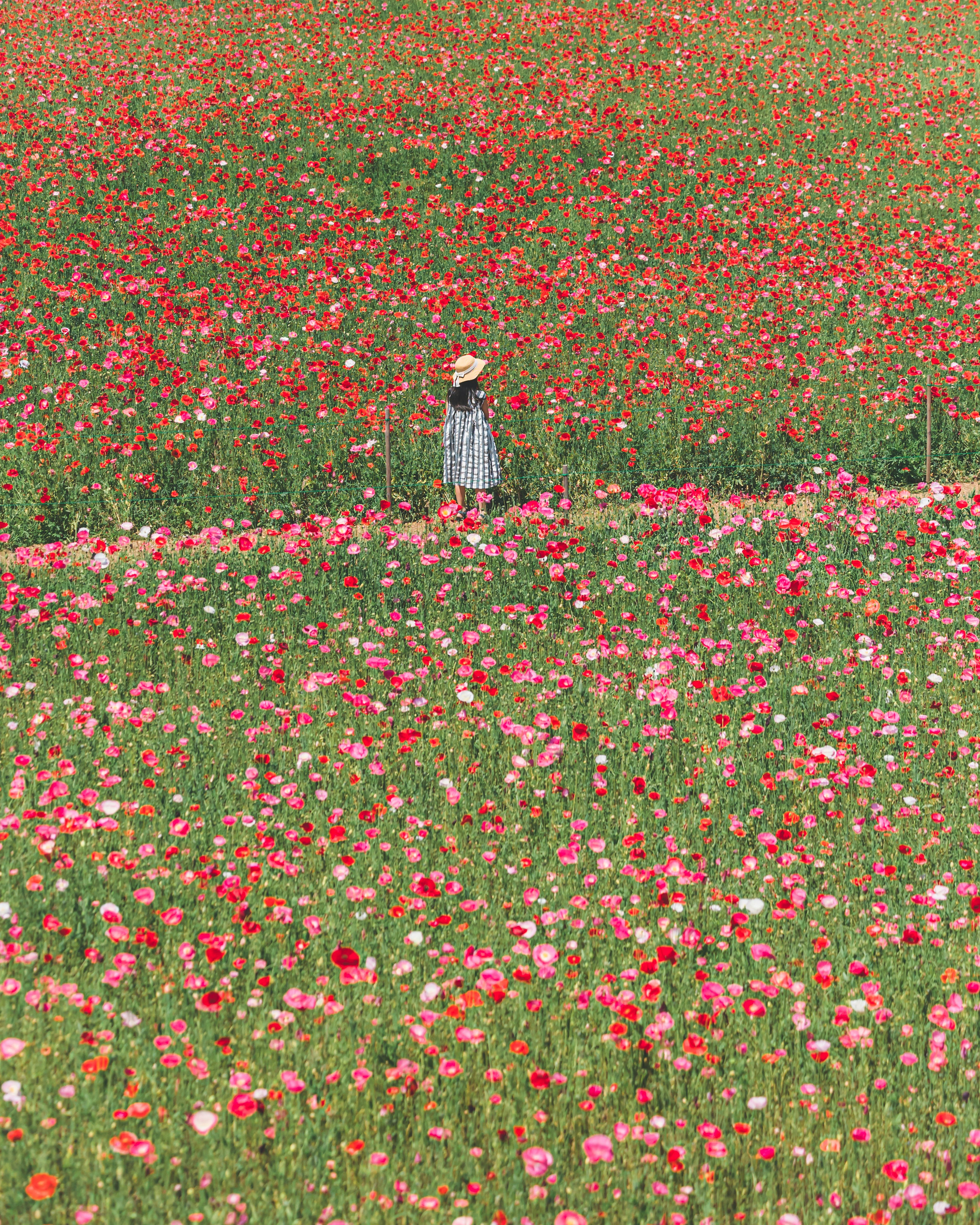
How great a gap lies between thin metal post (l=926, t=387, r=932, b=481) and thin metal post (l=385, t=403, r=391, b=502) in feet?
18.5

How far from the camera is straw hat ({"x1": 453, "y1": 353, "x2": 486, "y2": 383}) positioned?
35.7ft

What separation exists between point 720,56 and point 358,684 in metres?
21.6

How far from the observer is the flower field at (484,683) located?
12.2 feet

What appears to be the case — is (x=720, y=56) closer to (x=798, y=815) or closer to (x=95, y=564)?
(x=95, y=564)

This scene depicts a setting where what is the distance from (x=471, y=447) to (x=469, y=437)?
0.32ft

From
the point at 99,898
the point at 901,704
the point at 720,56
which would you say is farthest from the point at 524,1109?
the point at 720,56

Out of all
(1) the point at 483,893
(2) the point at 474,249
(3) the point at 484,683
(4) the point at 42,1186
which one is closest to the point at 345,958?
(1) the point at 483,893

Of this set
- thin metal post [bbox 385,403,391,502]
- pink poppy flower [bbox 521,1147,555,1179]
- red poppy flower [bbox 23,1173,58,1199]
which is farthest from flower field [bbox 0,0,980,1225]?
red poppy flower [bbox 23,1173,58,1199]

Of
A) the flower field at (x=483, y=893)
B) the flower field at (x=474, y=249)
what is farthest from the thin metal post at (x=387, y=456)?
the flower field at (x=483, y=893)

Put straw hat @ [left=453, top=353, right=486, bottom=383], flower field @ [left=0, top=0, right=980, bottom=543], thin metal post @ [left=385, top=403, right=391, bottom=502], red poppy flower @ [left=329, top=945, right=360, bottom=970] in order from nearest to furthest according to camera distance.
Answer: red poppy flower @ [left=329, top=945, right=360, bottom=970] → straw hat @ [left=453, top=353, right=486, bottom=383] → thin metal post @ [left=385, top=403, right=391, bottom=502] → flower field @ [left=0, top=0, right=980, bottom=543]

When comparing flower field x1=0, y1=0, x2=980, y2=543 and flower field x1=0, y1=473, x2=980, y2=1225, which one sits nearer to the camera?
flower field x1=0, y1=473, x2=980, y2=1225

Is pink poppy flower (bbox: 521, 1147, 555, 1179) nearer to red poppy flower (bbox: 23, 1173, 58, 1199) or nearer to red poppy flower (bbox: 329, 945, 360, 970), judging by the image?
red poppy flower (bbox: 329, 945, 360, 970)

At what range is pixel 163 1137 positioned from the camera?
3.52 metres

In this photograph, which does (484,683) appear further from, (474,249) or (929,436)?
(474,249)
